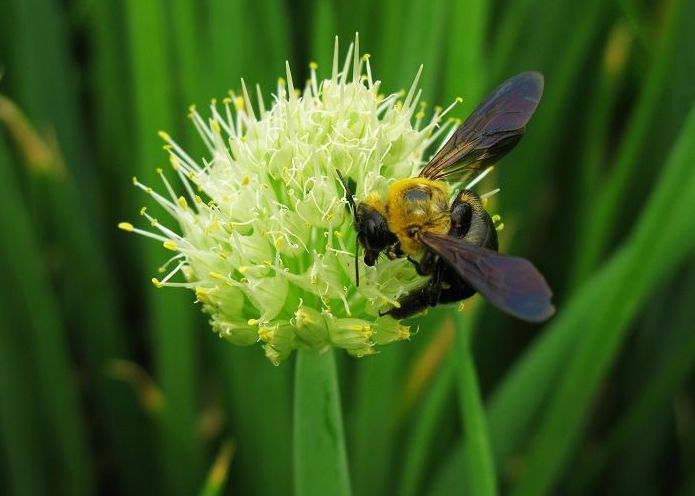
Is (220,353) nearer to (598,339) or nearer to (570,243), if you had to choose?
(598,339)

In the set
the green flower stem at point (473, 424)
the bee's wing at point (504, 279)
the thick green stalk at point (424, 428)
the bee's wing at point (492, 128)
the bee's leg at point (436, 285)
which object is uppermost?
the bee's wing at point (492, 128)

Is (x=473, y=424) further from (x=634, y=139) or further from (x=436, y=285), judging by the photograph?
(x=634, y=139)

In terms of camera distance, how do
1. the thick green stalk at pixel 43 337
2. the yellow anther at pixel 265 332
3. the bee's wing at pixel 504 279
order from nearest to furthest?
1. the bee's wing at pixel 504 279
2. the yellow anther at pixel 265 332
3. the thick green stalk at pixel 43 337

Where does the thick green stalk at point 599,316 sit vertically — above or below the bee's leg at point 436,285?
below

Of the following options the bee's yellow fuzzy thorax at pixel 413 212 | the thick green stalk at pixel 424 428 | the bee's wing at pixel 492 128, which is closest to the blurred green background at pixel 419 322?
the thick green stalk at pixel 424 428

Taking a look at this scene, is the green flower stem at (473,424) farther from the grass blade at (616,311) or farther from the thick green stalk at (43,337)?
the thick green stalk at (43,337)

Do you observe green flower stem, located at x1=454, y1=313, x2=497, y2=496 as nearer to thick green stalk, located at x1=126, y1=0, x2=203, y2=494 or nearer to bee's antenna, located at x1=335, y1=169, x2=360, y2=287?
bee's antenna, located at x1=335, y1=169, x2=360, y2=287

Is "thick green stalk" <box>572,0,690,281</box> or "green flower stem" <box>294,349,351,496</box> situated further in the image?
"thick green stalk" <box>572,0,690,281</box>

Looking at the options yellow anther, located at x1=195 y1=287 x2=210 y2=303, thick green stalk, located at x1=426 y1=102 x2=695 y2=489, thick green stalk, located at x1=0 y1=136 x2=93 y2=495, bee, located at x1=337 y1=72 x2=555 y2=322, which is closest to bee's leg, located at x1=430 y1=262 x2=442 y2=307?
bee, located at x1=337 y1=72 x2=555 y2=322
